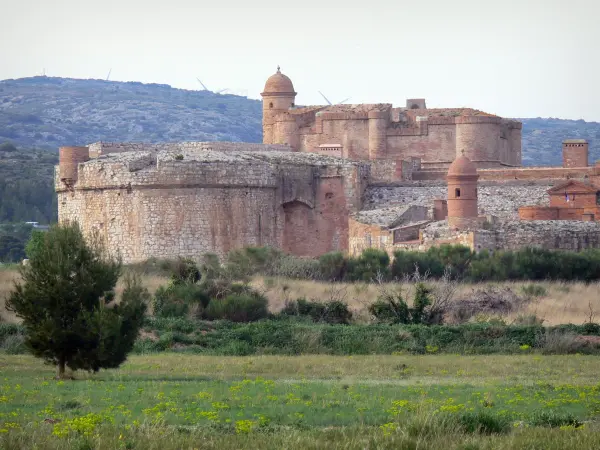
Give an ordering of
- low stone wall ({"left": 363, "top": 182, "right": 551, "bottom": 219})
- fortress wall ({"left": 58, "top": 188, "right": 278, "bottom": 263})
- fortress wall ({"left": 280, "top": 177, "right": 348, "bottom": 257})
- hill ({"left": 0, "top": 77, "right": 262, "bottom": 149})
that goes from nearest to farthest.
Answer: fortress wall ({"left": 58, "top": 188, "right": 278, "bottom": 263}) < fortress wall ({"left": 280, "top": 177, "right": 348, "bottom": 257}) < low stone wall ({"left": 363, "top": 182, "right": 551, "bottom": 219}) < hill ({"left": 0, "top": 77, "right": 262, "bottom": 149})

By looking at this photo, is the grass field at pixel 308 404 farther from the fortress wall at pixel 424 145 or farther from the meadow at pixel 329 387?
the fortress wall at pixel 424 145

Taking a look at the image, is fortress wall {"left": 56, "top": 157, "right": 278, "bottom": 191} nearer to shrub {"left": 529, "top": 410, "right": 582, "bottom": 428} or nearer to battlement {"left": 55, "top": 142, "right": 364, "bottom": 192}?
battlement {"left": 55, "top": 142, "right": 364, "bottom": 192}

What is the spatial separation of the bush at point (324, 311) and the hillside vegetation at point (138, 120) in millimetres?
81837

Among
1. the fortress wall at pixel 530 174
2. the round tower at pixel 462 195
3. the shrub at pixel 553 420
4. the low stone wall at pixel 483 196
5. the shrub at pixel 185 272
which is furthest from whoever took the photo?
the fortress wall at pixel 530 174

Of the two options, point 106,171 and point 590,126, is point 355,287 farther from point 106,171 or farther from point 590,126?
point 590,126

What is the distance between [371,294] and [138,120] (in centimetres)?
10103

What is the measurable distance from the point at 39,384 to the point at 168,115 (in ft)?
385

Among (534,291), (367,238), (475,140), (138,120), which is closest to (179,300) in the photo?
(534,291)

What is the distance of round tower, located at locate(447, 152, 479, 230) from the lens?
124 ft

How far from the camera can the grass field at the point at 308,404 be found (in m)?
12.3

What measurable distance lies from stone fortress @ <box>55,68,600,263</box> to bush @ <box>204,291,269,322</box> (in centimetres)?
862

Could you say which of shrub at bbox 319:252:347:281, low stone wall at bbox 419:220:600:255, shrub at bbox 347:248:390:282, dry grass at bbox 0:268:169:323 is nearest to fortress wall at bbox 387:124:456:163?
low stone wall at bbox 419:220:600:255

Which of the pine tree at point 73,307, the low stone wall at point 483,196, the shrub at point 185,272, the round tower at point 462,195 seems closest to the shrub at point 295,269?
the shrub at point 185,272

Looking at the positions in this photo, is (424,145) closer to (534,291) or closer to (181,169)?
(181,169)
